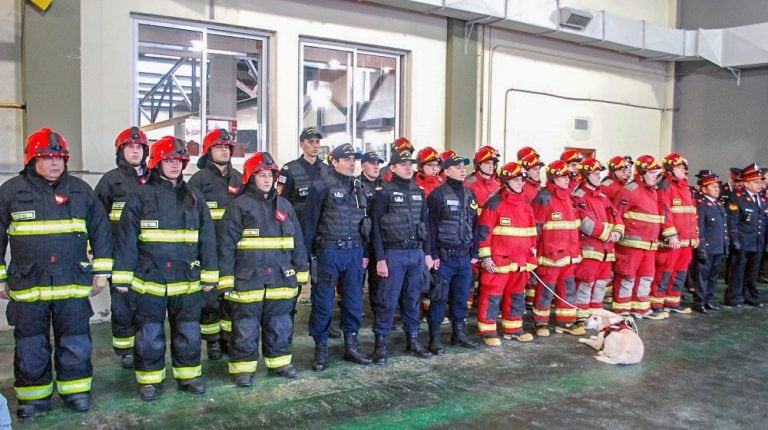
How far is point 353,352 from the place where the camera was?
5.62 metres

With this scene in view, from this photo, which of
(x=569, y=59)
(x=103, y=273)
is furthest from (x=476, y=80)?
(x=103, y=273)

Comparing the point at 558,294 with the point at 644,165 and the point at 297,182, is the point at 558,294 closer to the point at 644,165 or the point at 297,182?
the point at 644,165

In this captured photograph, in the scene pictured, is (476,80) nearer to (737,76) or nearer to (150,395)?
(737,76)

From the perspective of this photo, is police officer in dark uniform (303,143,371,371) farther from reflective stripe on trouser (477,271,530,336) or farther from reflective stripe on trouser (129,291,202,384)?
reflective stripe on trouser (477,271,530,336)

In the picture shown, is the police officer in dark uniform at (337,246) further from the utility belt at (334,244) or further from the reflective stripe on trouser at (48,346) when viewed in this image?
the reflective stripe on trouser at (48,346)

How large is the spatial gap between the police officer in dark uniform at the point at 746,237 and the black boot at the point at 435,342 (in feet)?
16.0

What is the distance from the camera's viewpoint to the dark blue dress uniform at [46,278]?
4.21 meters

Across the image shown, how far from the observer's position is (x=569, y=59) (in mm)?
11242

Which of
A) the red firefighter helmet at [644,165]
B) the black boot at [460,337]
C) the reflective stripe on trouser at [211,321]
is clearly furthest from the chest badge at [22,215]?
the red firefighter helmet at [644,165]

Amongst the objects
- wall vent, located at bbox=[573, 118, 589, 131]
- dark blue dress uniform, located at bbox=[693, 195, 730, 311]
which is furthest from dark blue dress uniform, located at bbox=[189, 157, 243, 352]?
wall vent, located at bbox=[573, 118, 589, 131]

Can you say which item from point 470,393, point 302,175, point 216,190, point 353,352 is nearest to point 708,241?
point 470,393

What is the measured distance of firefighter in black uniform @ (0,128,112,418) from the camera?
4.22m

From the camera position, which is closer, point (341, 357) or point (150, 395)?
point (150, 395)

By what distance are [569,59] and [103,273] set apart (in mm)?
9159
